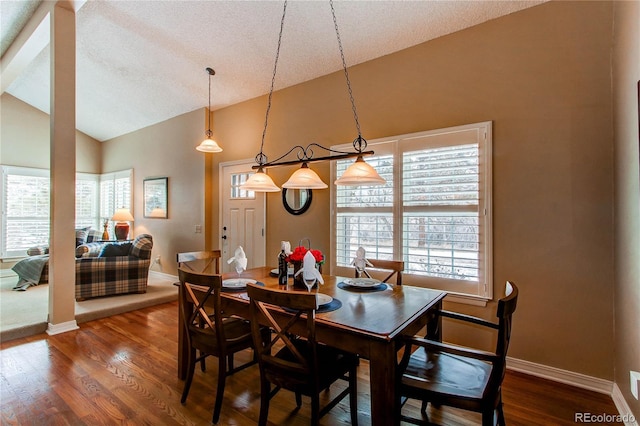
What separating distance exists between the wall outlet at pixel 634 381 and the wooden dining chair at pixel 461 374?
86 centimetres

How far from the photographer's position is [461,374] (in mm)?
1696

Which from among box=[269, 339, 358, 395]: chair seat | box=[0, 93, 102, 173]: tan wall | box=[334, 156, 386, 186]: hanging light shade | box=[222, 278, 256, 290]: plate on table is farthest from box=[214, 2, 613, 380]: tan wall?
box=[0, 93, 102, 173]: tan wall

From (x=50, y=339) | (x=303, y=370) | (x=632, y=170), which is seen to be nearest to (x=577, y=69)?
(x=632, y=170)

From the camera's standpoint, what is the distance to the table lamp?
6160 mm

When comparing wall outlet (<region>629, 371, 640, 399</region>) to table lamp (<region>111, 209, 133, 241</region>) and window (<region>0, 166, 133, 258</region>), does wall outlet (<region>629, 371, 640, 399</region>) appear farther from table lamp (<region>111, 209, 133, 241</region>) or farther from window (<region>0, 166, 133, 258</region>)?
window (<region>0, 166, 133, 258</region>)

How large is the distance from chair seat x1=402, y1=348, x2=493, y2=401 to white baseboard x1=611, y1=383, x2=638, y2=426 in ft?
3.36

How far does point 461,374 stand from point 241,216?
12.6 feet

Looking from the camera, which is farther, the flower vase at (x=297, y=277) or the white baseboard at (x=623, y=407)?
the flower vase at (x=297, y=277)

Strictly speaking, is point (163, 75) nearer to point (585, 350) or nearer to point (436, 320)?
point (436, 320)

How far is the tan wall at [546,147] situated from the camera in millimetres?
2371

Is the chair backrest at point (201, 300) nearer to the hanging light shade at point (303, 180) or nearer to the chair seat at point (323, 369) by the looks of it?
the chair seat at point (323, 369)

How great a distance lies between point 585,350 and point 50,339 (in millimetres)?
4979

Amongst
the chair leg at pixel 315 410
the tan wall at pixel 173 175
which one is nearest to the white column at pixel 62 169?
the tan wall at pixel 173 175

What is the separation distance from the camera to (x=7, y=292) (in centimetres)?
478
